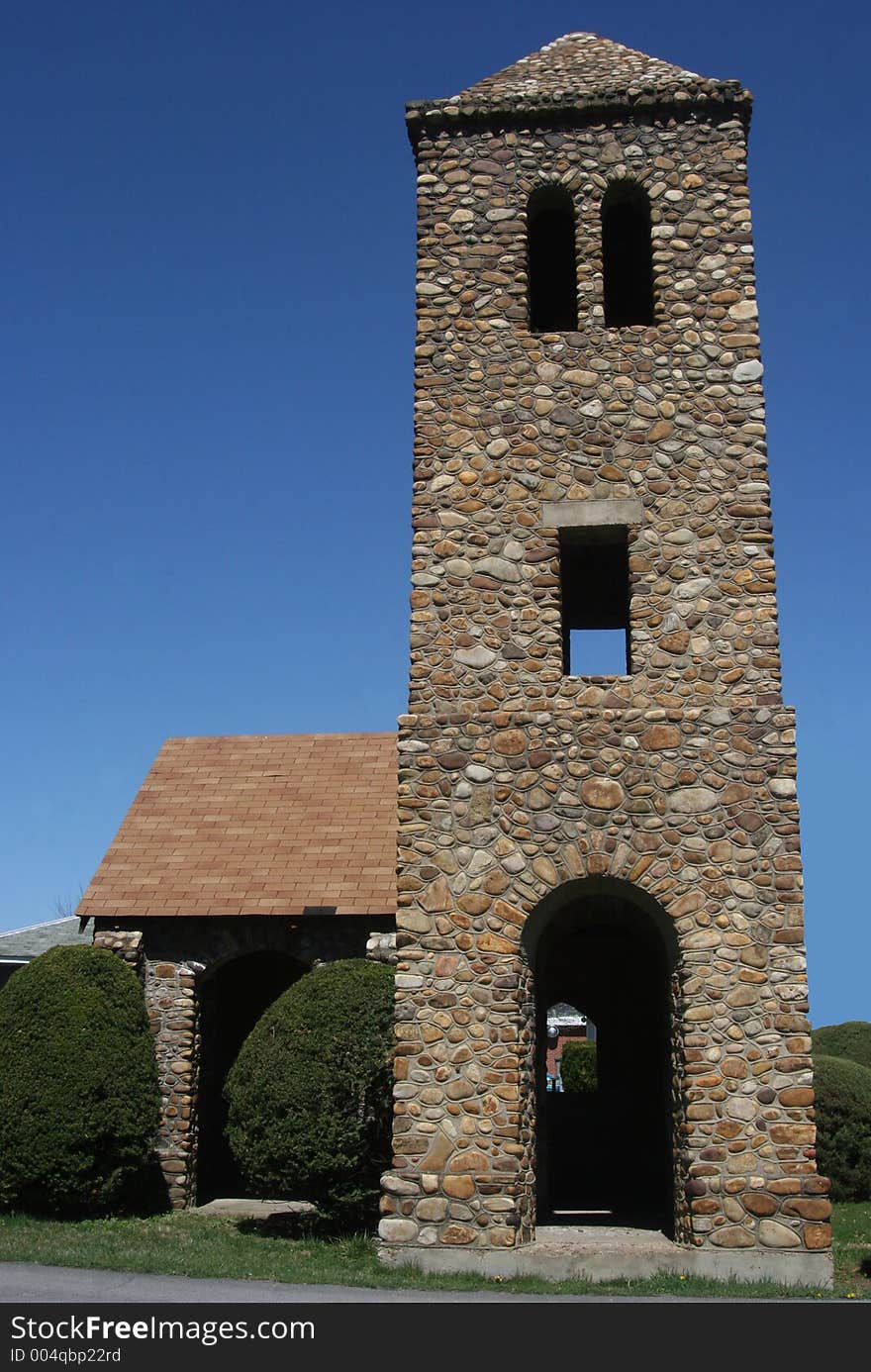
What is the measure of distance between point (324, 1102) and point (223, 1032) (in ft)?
16.9

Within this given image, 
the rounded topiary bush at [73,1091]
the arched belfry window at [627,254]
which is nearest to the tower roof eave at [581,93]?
the arched belfry window at [627,254]

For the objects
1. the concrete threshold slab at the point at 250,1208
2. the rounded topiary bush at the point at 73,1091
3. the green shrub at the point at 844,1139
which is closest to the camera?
the rounded topiary bush at the point at 73,1091

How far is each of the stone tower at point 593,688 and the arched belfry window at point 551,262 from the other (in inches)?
5.4

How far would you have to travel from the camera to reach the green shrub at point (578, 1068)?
82.6 ft

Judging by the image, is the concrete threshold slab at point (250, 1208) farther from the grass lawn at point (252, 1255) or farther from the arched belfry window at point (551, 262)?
the arched belfry window at point (551, 262)

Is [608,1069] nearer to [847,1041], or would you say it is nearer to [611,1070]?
[611,1070]

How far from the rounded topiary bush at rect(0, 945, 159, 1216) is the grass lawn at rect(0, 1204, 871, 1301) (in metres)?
0.38

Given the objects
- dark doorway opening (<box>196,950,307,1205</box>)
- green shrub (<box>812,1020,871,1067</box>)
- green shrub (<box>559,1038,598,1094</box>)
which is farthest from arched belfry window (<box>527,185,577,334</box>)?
green shrub (<box>559,1038,598,1094</box>)

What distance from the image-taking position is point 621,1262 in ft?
30.6

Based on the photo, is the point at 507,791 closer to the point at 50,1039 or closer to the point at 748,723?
the point at 748,723

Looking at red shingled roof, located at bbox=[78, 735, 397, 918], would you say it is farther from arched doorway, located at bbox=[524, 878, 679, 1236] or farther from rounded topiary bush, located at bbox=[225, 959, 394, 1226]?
arched doorway, located at bbox=[524, 878, 679, 1236]

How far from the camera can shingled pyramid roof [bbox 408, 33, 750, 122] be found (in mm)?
11898

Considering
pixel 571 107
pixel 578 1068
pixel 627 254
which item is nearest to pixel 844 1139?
pixel 578 1068
